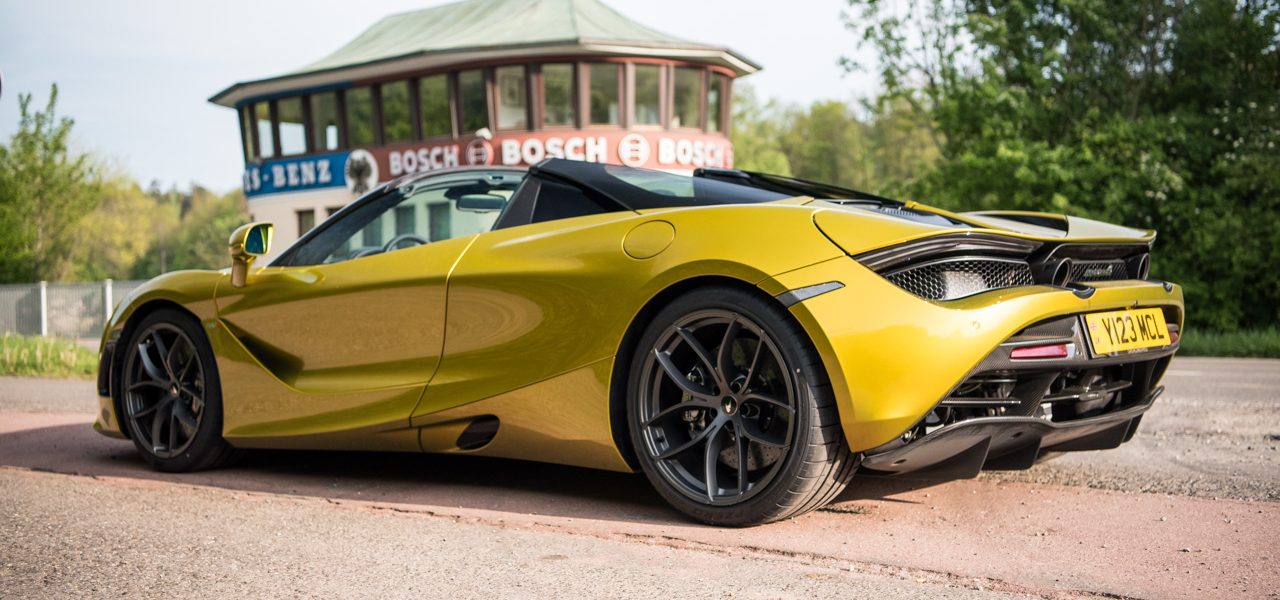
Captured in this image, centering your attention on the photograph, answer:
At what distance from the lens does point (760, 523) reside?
3.58 meters

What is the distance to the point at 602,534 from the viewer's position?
143 inches

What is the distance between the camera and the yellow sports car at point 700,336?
336cm

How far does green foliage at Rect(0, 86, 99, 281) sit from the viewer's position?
3716 cm

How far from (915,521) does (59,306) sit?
116ft

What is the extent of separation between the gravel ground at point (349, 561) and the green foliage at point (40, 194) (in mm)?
36092

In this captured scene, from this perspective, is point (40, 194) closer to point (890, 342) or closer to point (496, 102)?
point (496, 102)

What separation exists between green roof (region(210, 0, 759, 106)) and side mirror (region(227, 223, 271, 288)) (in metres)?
25.7

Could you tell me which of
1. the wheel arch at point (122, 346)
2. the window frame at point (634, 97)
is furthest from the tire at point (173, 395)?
the window frame at point (634, 97)

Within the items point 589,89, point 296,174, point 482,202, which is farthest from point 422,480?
point 296,174

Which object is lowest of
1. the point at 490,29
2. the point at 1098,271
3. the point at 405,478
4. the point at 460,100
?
the point at 405,478

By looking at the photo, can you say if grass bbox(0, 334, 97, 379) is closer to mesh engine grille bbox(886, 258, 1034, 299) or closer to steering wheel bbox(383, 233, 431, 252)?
steering wheel bbox(383, 233, 431, 252)

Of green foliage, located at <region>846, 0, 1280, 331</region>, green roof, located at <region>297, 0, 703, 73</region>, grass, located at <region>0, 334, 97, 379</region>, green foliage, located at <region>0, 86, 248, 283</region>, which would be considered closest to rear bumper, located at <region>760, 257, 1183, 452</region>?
grass, located at <region>0, 334, 97, 379</region>

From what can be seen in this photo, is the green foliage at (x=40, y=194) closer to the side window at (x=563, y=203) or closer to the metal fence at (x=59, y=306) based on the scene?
the metal fence at (x=59, y=306)

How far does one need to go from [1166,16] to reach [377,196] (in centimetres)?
2174
